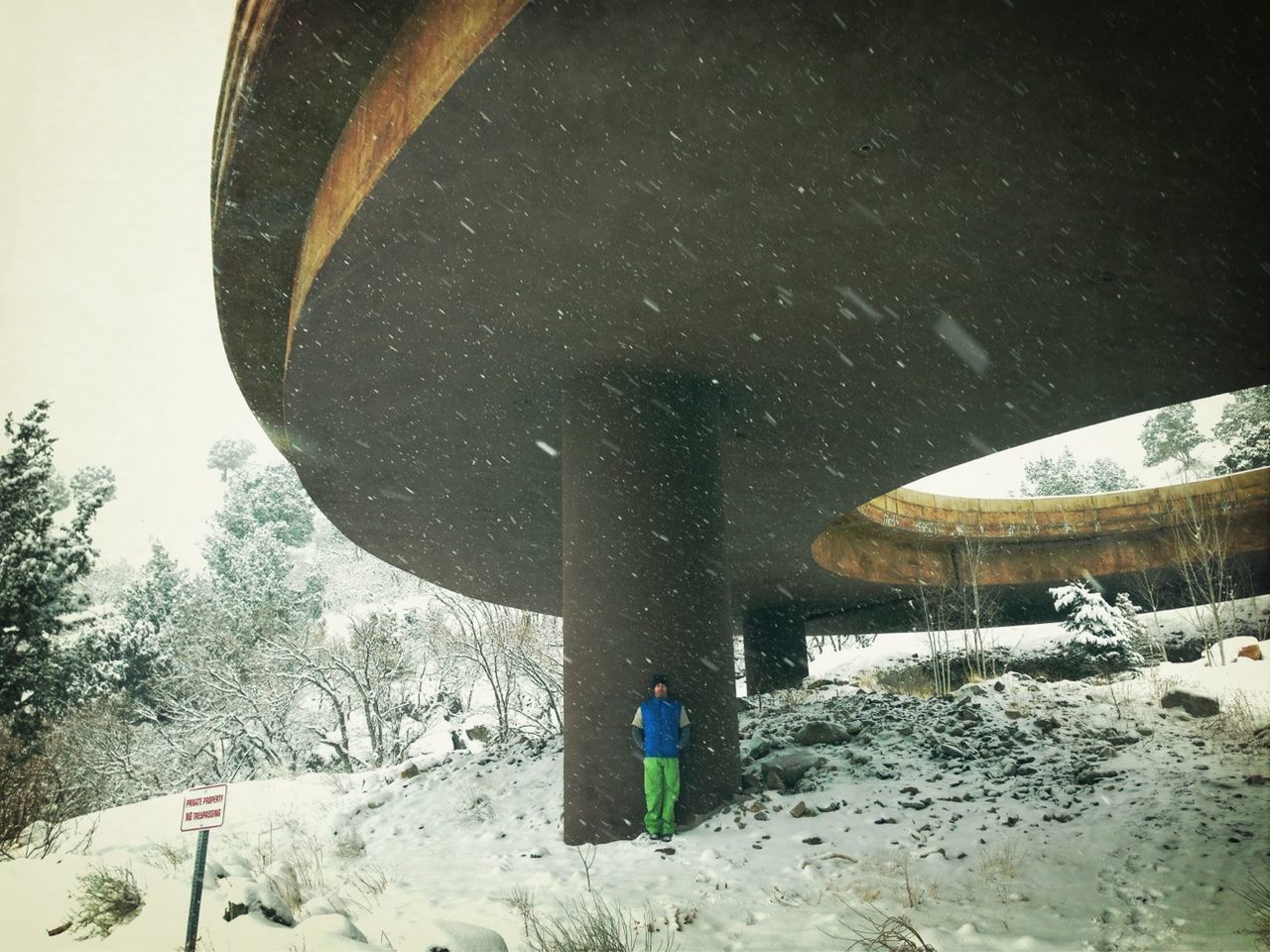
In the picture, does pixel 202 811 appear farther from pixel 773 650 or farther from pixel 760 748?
pixel 773 650

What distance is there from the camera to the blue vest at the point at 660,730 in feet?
24.7

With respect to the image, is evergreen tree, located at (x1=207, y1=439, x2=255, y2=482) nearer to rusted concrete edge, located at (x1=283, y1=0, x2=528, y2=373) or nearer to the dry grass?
rusted concrete edge, located at (x1=283, y1=0, x2=528, y2=373)

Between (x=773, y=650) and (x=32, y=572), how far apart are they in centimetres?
2116

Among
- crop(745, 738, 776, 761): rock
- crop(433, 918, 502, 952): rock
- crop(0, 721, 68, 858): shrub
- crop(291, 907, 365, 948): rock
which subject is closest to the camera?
crop(433, 918, 502, 952): rock

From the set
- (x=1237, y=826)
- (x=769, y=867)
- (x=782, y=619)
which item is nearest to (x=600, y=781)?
(x=769, y=867)

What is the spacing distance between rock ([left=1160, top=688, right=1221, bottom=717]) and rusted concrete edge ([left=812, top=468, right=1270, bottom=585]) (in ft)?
24.6

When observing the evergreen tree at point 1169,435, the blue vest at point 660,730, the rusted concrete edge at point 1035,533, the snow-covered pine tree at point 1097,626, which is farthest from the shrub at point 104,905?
the evergreen tree at point 1169,435

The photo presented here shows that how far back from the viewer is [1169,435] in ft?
205

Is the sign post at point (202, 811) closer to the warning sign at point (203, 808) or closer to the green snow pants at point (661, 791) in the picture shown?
the warning sign at point (203, 808)

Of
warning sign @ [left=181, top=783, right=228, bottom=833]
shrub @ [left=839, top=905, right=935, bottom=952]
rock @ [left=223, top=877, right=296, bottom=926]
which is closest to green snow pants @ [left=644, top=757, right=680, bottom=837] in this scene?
shrub @ [left=839, top=905, right=935, bottom=952]

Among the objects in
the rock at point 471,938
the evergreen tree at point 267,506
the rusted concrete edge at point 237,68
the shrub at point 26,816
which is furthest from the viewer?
the evergreen tree at point 267,506

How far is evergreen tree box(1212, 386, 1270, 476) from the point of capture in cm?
3612

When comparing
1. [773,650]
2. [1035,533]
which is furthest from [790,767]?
[1035,533]

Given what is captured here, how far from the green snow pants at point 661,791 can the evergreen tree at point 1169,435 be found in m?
61.4
